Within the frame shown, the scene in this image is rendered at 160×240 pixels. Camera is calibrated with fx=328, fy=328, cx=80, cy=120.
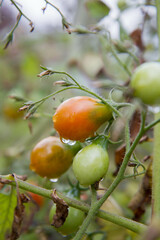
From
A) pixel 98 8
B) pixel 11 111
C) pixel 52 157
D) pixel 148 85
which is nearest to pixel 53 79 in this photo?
pixel 11 111

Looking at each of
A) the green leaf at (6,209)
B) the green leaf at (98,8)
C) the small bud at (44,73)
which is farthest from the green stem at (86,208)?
the green leaf at (98,8)

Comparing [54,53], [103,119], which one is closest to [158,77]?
[103,119]

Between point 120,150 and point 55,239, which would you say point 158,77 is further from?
point 55,239

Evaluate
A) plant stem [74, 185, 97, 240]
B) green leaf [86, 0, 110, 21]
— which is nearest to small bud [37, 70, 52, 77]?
plant stem [74, 185, 97, 240]

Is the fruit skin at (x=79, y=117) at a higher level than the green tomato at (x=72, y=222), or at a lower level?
higher

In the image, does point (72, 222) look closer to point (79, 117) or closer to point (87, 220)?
point (87, 220)

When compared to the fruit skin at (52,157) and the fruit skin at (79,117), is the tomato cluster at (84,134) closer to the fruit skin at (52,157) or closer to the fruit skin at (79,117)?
the fruit skin at (79,117)
